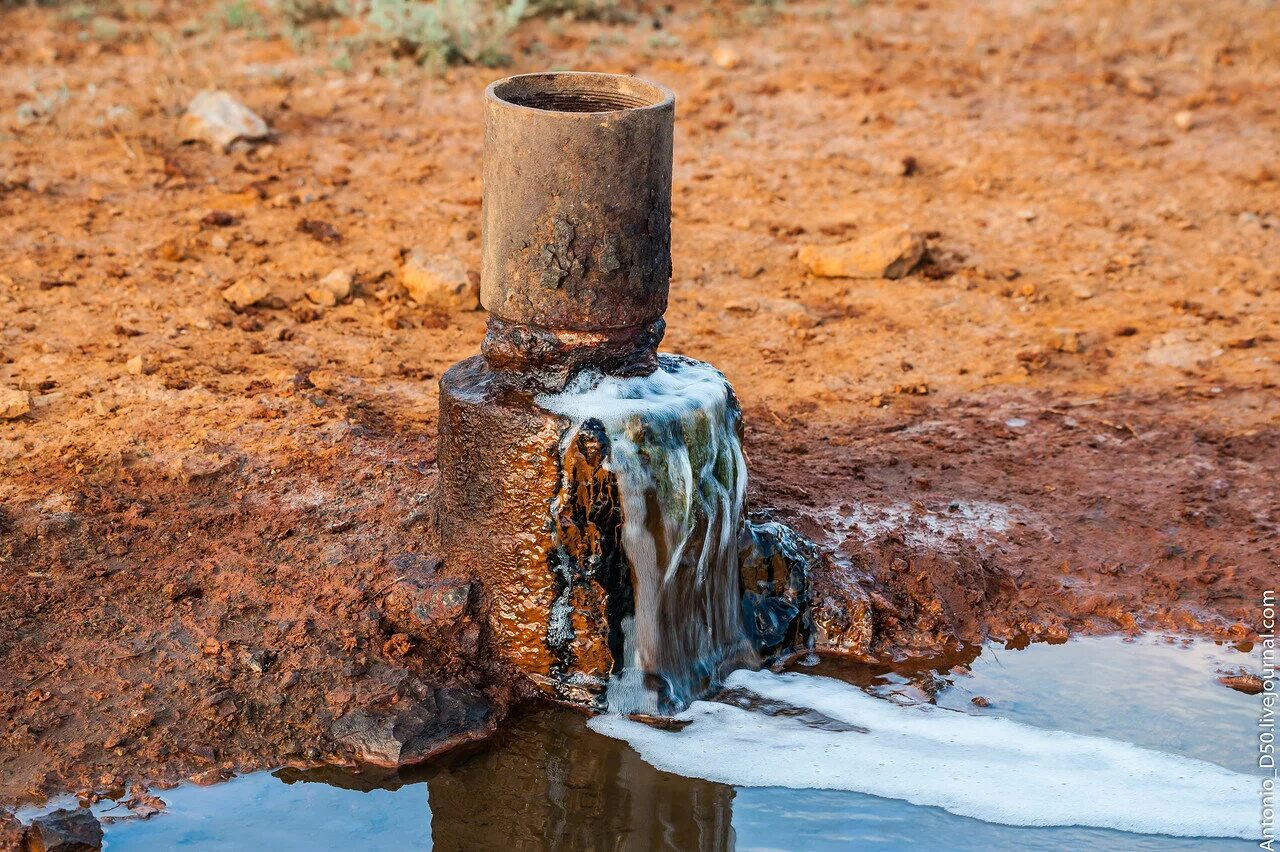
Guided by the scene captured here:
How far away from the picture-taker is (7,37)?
937 centimetres

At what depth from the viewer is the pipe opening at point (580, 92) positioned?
14.4 ft

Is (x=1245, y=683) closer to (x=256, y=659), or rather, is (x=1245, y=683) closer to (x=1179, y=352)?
(x=1179, y=352)

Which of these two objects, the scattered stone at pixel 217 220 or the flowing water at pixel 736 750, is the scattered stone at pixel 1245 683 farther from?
the scattered stone at pixel 217 220

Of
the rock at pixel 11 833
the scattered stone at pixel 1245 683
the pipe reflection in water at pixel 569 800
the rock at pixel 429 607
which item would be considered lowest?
the pipe reflection in water at pixel 569 800

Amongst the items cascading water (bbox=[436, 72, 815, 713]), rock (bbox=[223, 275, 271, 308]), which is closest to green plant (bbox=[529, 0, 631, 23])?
rock (bbox=[223, 275, 271, 308])

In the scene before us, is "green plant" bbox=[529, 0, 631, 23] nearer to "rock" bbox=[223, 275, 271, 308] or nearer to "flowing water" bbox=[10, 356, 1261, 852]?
"rock" bbox=[223, 275, 271, 308]

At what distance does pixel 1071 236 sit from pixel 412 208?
11.4ft

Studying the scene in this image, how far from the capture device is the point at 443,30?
9.11 meters

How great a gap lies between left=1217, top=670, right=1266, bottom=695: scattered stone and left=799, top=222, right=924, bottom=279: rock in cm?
290

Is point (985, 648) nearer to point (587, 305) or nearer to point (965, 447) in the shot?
point (965, 447)

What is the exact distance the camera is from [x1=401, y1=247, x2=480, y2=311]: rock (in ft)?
21.2

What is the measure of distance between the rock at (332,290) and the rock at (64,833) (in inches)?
122

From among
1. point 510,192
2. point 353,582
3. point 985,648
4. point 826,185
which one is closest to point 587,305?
point 510,192

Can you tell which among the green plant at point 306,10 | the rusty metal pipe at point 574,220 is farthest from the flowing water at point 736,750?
the green plant at point 306,10
